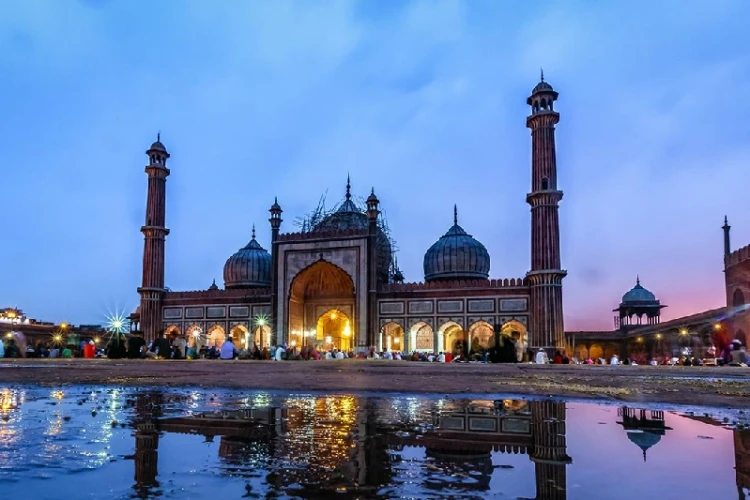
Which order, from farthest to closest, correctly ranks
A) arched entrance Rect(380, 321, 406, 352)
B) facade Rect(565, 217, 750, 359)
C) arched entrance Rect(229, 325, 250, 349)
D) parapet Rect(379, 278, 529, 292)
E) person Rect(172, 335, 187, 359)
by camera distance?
arched entrance Rect(229, 325, 250, 349) → arched entrance Rect(380, 321, 406, 352) → parapet Rect(379, 278, 529, 292) → facade Rect(565, 217, 750, 359) → person Rect(172, 335, 187, 359)

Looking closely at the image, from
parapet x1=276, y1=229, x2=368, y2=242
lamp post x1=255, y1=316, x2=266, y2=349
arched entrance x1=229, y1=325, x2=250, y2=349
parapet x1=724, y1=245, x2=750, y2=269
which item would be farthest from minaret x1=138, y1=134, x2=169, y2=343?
parapet x1=724, y1=245, x2=750, y2=269

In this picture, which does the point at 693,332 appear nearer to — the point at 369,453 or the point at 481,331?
the point at 481,331

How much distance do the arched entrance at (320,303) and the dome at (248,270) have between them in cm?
512

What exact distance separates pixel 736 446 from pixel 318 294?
32.9 m

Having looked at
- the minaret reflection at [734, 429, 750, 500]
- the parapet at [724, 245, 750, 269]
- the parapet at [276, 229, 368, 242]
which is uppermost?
the parapet at [276, 229, 368, 242]

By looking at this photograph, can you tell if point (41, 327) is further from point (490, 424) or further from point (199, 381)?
point (490, 424)

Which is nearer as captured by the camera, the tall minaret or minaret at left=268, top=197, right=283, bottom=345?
the tall minaret

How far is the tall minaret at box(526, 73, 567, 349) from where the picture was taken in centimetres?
2788

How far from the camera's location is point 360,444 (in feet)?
8.25

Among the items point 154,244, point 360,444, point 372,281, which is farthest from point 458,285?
point 360,444

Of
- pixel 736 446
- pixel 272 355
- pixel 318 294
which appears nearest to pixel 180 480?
pixel 736 446

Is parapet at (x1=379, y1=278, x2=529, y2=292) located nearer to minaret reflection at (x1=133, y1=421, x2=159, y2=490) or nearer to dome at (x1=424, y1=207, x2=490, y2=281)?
dome at (x1=424, y1=207, x2=490, y2=281)

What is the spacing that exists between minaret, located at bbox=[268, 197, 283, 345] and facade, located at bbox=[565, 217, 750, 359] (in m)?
18.0

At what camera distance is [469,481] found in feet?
6.10
